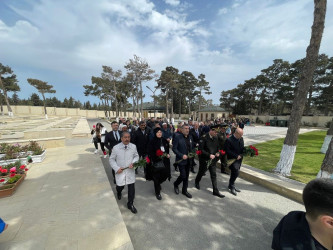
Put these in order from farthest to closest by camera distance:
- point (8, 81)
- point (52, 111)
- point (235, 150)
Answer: point (52, 111), point (8, 81), point (235, 150)

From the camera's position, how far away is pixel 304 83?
4.75 meters

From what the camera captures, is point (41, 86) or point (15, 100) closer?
point (41, 86)

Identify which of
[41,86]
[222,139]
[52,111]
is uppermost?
[41,86]

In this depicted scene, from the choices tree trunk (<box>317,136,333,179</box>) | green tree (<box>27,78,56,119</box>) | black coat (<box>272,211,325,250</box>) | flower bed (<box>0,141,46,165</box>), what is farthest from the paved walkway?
green tree (<box>27,78,56,119</box>)

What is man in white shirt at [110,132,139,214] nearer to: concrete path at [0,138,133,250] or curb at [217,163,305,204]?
concrete path at [0,138,133,250]

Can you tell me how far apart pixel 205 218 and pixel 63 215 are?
9.33ft

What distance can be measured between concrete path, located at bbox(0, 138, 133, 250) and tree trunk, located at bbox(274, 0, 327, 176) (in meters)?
5.63

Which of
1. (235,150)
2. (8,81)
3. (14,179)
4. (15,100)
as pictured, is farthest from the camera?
(15,100)

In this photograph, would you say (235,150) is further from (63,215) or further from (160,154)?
(63,215)

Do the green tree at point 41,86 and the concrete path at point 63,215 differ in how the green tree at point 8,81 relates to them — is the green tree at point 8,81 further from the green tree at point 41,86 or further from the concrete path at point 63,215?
the concrete path at point 63,215

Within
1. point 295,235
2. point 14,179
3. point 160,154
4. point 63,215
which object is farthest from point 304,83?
point 14,179

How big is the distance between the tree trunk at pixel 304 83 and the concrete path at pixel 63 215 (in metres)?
5.63

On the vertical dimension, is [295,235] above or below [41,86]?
below

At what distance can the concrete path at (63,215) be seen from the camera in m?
2.20
